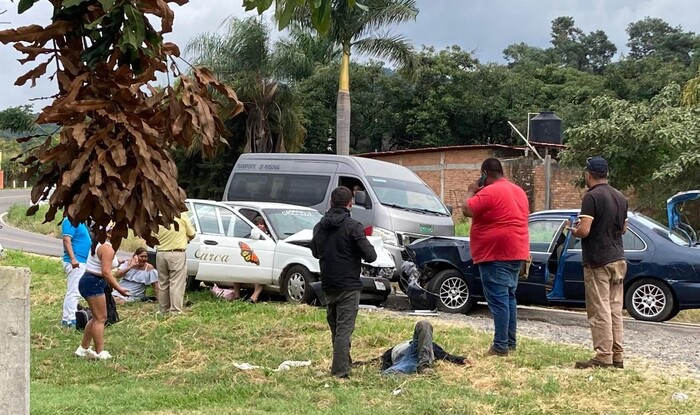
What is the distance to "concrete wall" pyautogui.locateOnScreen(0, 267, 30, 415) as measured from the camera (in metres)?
4.04

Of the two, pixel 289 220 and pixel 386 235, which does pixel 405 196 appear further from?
pixel 289 220

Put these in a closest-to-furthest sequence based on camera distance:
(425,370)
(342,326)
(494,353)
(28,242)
→ (425,370) → (342,326) → (494,353) → (28,242)

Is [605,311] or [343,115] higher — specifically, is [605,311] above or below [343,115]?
below

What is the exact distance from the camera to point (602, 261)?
299 inches

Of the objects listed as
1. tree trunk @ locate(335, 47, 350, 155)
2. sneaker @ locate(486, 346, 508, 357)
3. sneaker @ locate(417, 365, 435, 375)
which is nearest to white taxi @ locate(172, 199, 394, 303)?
sneaker @ locate(486, 346, 508, 357)

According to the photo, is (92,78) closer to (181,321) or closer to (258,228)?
(181,321)

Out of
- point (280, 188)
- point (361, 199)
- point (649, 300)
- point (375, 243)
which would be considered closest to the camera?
point (649, 300)

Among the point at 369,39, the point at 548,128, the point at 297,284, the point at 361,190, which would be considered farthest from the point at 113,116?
the point at 369,39

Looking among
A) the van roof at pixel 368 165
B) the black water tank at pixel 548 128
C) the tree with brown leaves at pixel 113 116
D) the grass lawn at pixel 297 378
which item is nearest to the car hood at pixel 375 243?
the grass lawn at pixel 297 378

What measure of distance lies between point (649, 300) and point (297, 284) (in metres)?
5.06

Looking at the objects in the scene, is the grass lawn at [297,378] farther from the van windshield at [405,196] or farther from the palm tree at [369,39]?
the palm tree at [369,39]

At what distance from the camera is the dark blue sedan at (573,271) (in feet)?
36.7

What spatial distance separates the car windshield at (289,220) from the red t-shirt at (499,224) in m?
5.67

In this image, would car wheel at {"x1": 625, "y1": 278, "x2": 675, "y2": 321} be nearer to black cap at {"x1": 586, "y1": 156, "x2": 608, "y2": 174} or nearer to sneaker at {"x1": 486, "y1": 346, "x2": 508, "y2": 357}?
sneaker at {"x1": 486, "y1": 346, "x2": 508, "y2": 357}
